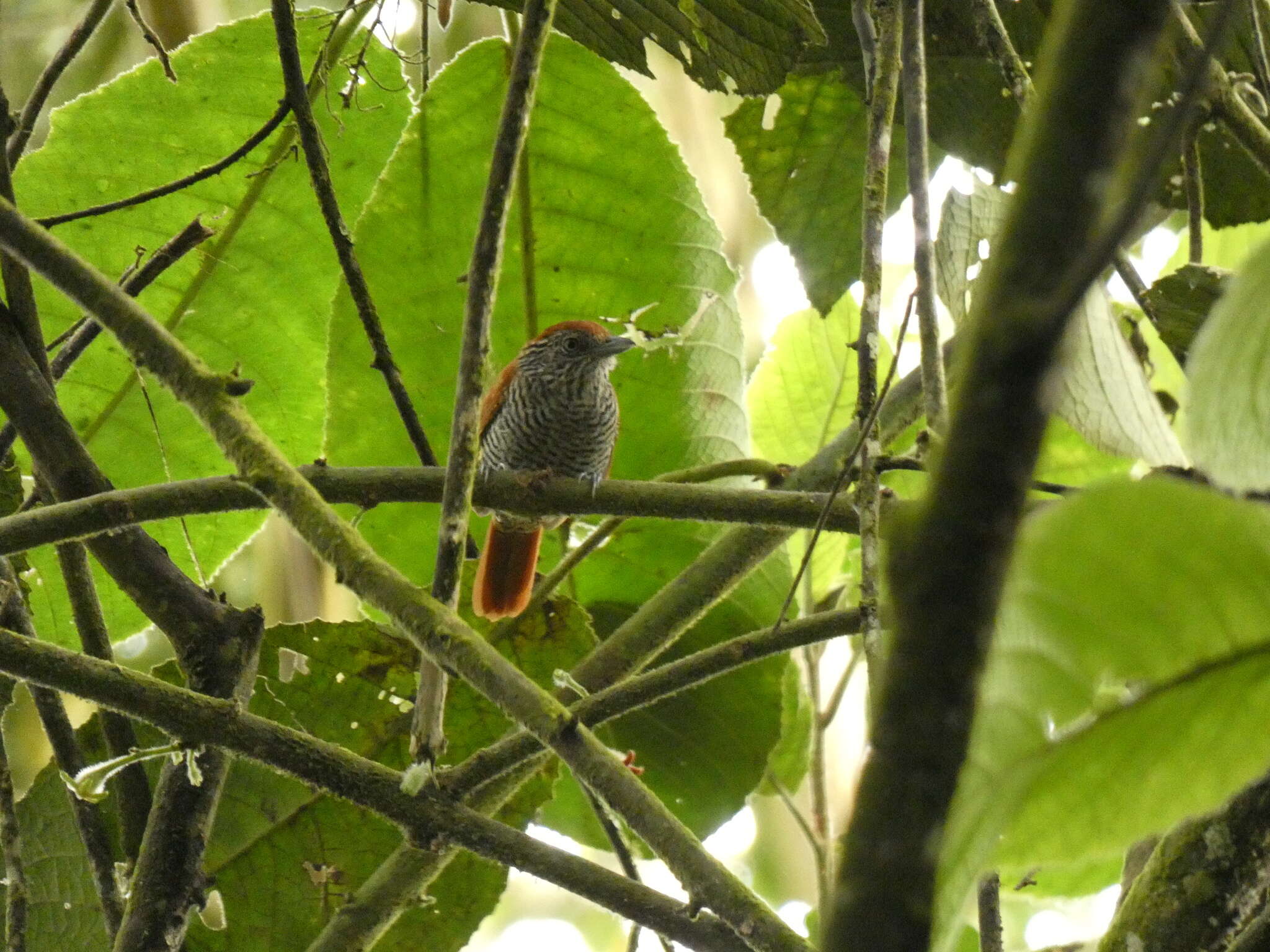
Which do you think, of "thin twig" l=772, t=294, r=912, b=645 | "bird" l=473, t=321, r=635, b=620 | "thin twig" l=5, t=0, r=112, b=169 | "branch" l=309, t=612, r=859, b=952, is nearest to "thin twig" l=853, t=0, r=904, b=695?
"thin twig" l=772, t=294, r=912, b=645

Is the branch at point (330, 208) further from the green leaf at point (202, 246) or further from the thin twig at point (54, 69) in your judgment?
the green leaf at point (202, 246)

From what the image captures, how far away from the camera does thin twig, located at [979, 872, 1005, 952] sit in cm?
122

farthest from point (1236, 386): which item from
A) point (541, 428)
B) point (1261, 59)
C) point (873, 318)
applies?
point (541, 428)

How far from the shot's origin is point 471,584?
275 centimetres

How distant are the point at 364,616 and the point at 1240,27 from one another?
1.87 m

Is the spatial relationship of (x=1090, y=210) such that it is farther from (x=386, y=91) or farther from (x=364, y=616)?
(x=386, y=91)

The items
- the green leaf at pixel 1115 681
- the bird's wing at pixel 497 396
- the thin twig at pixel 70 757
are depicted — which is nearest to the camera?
the green leaf at pixel 1115 681

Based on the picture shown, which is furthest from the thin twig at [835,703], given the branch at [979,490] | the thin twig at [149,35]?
the branch at [979,490]

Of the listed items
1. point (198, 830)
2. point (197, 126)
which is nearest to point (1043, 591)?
point (198, 830)

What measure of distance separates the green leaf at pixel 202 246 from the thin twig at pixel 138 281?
1.75 ft

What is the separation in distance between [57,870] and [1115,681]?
196 cm

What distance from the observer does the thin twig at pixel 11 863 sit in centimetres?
169

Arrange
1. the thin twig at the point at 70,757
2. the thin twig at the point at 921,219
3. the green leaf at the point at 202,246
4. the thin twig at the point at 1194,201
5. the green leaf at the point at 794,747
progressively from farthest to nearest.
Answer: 1. the green leaf at the point at 794,747
2. the green leaf at the point at 202,246
3. the thin twig at the point at 1194,201
4. the thin twig at the point at 70,757
5. the thin twig at the point at 921,219

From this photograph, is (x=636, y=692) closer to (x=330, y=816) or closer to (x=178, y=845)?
(x=178, y=845)
